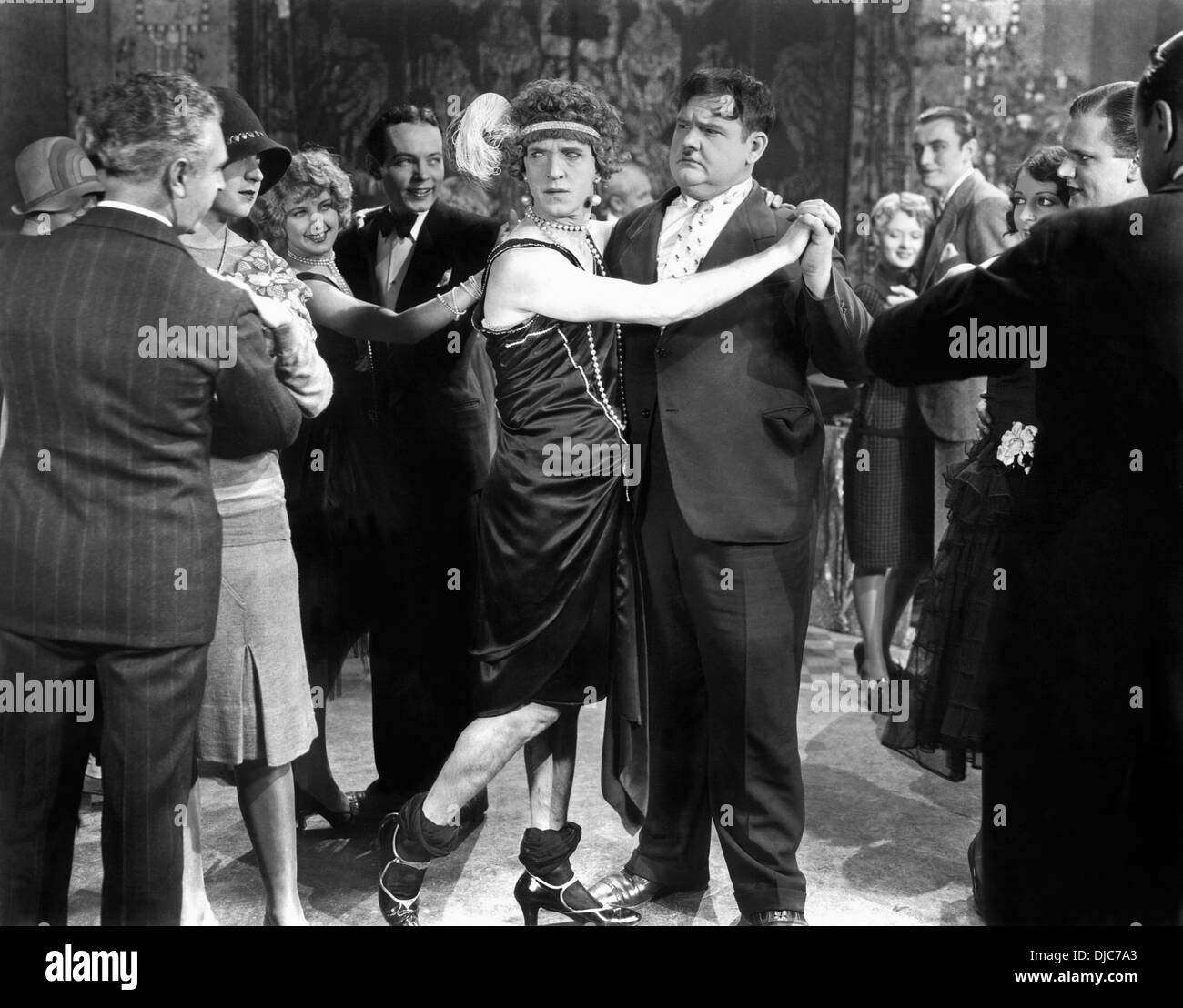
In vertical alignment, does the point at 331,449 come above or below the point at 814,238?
below

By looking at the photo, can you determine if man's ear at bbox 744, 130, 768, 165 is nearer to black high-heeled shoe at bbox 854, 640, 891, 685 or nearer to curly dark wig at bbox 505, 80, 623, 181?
curly dark wig at bbox 505, 80, 623, 181

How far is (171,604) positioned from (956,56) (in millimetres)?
3772

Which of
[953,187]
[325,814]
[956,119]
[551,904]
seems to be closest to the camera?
[551,904]

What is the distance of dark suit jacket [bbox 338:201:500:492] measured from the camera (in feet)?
12.1

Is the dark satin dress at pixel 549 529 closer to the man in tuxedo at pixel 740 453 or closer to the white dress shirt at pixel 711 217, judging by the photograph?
the man in tuxedo at pixel 740 453

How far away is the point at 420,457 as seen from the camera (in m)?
3.76

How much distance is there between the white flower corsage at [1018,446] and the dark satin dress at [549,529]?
1052 millimetres

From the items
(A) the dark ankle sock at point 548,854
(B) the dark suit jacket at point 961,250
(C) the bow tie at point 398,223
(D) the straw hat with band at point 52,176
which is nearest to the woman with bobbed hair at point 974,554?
(B) the dark suit jacket at point 961,250

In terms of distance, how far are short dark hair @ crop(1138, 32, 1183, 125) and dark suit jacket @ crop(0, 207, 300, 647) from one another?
179cm

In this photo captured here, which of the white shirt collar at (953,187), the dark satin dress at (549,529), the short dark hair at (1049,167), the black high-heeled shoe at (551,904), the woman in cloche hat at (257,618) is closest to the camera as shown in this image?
the woman in cloche hat at (257,618)

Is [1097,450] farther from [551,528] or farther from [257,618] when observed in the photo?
[257,618]

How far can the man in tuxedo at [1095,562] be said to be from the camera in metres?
2.44

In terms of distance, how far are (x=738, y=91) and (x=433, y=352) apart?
1.13 m

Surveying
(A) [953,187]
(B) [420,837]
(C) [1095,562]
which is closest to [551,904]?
(B) [420,837]
